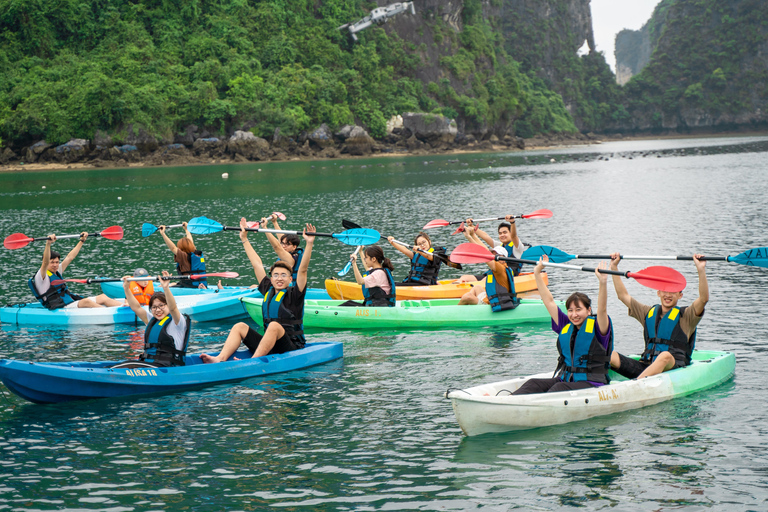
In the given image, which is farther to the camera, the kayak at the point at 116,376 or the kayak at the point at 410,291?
the kayak at the point at 410,291

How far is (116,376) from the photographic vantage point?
30.9 ft

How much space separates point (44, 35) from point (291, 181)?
46.5m

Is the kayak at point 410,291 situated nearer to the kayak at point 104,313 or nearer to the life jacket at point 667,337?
the kayak at point 104,313

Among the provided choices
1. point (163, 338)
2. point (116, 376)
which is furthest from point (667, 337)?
point (116, 376)

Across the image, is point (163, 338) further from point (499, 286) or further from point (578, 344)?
point (499, 286)

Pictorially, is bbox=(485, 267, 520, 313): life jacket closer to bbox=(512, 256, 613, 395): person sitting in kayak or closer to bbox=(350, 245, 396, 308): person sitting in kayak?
bbox=(350, 245, 396, 308): person sitting in kayak

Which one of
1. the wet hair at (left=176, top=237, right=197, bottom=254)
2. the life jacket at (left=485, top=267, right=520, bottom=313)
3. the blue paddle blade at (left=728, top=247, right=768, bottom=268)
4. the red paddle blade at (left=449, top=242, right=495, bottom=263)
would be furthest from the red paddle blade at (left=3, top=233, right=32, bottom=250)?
the blue paddle blade at (left=728, top=247, right=768, bottom=268)

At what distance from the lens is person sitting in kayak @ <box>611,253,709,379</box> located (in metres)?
8.80

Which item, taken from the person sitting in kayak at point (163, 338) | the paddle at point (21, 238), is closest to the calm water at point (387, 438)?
the person sitting in kayak at point (163, 338)

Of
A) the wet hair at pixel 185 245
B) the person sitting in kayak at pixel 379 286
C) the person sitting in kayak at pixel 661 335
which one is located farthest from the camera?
the wet hair at pixel 185 245

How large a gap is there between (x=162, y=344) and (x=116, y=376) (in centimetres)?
70

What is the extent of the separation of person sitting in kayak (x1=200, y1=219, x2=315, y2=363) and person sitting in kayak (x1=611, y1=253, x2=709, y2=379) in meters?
4.18

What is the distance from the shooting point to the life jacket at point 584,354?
8172mm

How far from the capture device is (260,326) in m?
13.9
